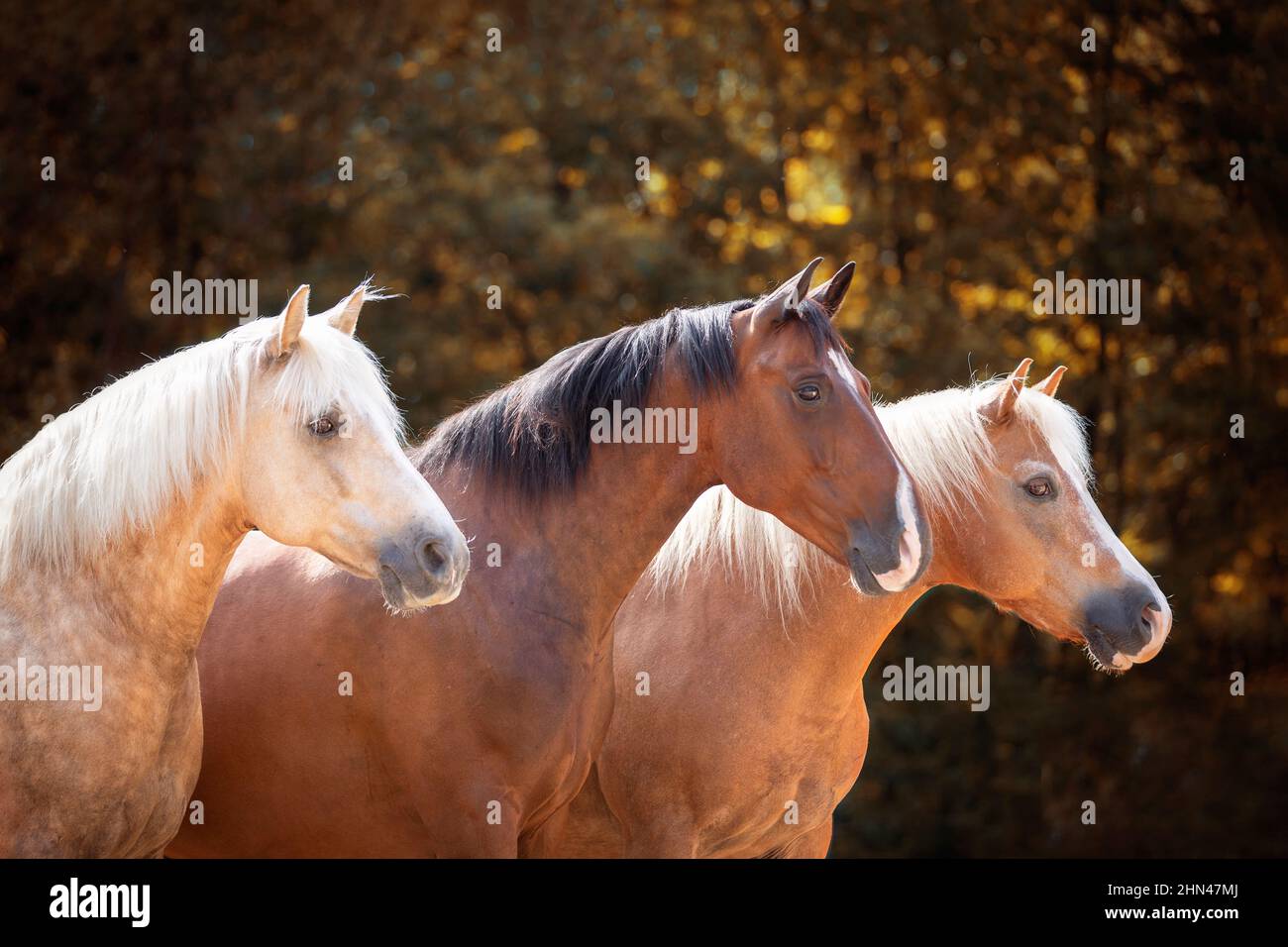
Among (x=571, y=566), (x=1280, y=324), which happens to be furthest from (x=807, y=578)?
(x=1280, y=324)

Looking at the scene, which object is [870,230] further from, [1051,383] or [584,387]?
[584,387]

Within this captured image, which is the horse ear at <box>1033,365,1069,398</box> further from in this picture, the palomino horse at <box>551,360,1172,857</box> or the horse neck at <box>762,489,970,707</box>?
the horse neck at <box>762,489,970,707</box>

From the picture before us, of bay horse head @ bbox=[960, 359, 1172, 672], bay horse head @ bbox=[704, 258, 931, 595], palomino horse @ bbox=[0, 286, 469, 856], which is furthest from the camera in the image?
bay horse head @ bbox=[960, 359, 1172, 672]

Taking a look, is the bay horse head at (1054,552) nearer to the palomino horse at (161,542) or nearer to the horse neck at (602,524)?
the horse neck at (602,524)

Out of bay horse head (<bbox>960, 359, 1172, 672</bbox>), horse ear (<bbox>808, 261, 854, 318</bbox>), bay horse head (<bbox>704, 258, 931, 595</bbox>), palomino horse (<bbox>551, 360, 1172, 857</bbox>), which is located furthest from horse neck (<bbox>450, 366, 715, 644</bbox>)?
bay horse head (<bbox>960, 359, 1172, 672</bbox>)

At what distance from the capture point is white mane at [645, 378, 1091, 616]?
13.7 feet

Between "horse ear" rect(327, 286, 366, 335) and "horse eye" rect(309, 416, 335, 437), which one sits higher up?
"horse ear" rect(327, 286, 366, 335)

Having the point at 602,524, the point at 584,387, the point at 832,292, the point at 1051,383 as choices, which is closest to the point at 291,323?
the point at 584,387

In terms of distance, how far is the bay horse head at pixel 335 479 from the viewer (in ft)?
9.80

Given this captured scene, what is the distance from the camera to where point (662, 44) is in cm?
923

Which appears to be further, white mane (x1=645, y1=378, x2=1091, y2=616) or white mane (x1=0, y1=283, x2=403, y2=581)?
white mane (x1=645, y1=378, x2=1091, y2=616)

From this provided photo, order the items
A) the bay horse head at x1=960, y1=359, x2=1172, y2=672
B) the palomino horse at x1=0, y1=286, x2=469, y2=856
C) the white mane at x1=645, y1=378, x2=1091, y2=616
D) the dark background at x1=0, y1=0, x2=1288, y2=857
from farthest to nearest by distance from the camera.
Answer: the dark background at x1=0, y1=0, x2=1288, y2=857 < the white mane at x1=645, y1=378, x2=1091, y2=616 < the bay horse head at x1=960, y1=359, x2=1172, y2=672 < the palomino horse at x1=0, y1=286, x2=469, y2=856

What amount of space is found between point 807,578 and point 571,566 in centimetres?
99

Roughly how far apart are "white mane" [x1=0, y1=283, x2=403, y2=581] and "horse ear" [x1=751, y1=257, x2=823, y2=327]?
39.0 inches
